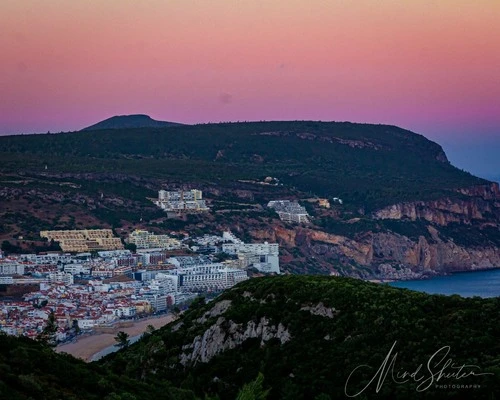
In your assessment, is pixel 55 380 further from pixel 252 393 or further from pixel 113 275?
pixel 113 275

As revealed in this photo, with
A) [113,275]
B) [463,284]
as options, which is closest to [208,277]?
[113,275]

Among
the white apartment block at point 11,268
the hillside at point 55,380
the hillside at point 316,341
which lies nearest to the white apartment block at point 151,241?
the white apartment block at point 11,268

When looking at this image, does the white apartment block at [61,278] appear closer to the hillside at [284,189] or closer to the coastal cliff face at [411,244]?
the hillside at [284,189]

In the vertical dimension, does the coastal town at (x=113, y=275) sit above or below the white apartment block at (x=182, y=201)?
below

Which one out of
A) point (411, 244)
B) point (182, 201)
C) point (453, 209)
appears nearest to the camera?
point (182, 201)

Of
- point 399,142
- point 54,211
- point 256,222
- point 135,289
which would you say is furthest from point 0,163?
point 399,142

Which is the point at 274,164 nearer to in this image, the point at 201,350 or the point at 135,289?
the point at 135,289
